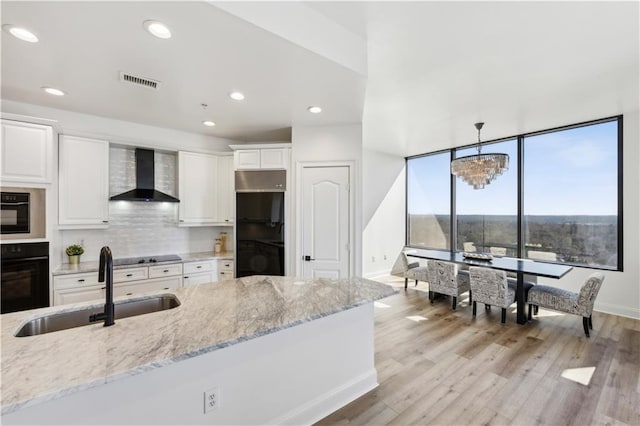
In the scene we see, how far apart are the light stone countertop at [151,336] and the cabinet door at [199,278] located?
187 cm

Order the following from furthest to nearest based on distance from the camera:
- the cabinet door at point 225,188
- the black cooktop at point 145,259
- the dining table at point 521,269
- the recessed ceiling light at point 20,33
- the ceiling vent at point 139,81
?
the cabinet door at point 225,188
the dining table at point 521,269
the black cooktop at point 145,259
the ceiling vent at point 139,81
the recessed ceiling light at point 20,33

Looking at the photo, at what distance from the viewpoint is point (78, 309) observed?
1.76 m

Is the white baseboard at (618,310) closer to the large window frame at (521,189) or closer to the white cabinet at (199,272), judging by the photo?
the large window frame at (521,189)

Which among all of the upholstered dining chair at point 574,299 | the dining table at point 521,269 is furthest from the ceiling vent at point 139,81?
the upholstered dining chair at point 574,299

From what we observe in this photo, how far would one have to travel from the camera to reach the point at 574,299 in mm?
3486

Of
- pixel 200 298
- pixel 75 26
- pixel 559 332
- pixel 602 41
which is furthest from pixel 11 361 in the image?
pixel 559 332

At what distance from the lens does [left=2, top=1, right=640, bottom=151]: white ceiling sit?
1.77m

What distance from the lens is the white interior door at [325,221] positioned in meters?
3.62

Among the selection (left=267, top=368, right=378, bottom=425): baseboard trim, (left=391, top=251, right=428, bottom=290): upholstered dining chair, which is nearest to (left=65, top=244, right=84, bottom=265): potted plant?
(left=267, top=368, right=378, bottom=425): baseboard trim

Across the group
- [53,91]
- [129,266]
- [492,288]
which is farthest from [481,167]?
[53,91]

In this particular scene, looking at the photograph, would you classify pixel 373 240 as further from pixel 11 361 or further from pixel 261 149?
pixel 11 361

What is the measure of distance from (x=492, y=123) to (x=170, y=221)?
5.19 meters

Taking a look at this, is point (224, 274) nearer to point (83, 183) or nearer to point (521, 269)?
point (83, 183)

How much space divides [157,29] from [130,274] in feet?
9.35
